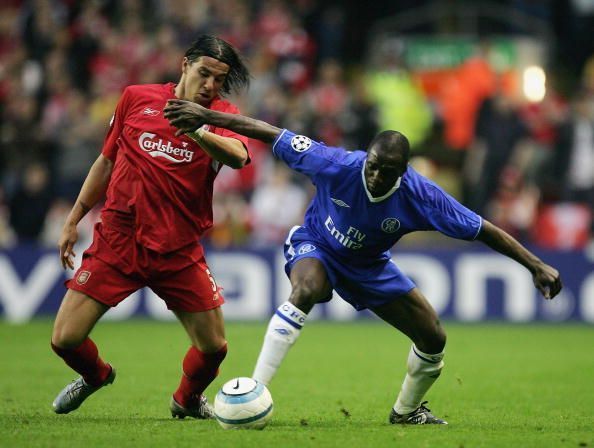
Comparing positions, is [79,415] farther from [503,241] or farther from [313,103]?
[313,103]

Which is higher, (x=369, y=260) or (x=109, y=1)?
(x=369, y=260)

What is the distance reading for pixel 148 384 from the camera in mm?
10430

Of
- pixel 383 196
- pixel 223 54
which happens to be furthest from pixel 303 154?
pixel 223 54

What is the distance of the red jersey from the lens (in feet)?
25.2

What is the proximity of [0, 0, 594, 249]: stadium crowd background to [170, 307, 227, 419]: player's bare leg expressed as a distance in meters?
8.80

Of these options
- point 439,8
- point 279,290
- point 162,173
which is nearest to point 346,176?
point 162,173

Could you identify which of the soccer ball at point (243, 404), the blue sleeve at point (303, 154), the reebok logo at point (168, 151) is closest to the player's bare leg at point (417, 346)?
the blue sleeve at point (303, 154)

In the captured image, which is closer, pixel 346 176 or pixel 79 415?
pixel 346 176

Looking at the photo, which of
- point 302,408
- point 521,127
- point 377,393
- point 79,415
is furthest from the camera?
point 521,127

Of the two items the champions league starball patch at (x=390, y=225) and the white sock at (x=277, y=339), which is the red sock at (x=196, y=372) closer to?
the white sock at (x=277, y=339)

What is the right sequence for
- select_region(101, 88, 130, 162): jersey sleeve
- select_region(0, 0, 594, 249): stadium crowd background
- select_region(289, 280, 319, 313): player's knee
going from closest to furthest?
select_region(289, 280, 319, 313): player's knee → select_region(101, 88, 130, 162): jersey sleeve → select_region(0, 0, 594, 249): stadium crowd background

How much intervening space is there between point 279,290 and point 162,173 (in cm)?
880

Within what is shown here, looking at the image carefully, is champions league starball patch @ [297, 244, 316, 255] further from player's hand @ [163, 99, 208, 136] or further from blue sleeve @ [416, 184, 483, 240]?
player's hand @ [163, 99, 208, 136]

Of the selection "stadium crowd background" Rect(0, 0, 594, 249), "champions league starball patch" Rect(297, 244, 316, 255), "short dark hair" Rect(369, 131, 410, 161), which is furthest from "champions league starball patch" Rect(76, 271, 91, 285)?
"stadium crowd background" Rect(0, 0, 594, 249)
